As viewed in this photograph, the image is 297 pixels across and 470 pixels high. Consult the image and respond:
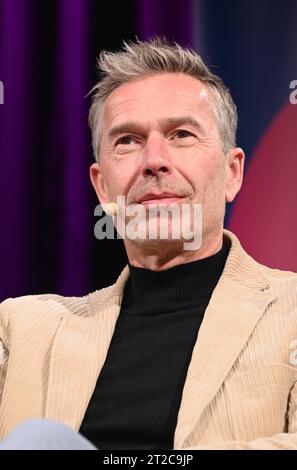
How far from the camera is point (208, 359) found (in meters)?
1.39

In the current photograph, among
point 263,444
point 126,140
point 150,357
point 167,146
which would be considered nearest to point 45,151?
point 126,140

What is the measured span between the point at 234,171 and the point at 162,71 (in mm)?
270

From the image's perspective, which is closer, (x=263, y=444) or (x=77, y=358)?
(x=263, y=444)

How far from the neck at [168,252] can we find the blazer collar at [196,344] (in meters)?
0.05

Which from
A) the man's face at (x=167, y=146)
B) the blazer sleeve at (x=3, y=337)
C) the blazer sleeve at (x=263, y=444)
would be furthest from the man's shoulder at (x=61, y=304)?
the blazer sleeve at (x=263, y=444)

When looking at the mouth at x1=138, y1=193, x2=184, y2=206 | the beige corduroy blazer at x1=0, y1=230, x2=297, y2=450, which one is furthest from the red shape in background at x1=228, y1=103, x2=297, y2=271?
the mouth at x1=138, y1=193, x2=184, y2=206

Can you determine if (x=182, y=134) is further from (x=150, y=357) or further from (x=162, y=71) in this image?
(x=150, y=357)

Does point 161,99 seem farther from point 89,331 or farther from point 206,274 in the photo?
point 89,331

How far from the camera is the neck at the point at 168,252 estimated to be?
160 centimetres

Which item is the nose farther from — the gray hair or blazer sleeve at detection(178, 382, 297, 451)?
blazer sleeve at detection(178, 382, 297, 451)

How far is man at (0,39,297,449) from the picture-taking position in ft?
4.46

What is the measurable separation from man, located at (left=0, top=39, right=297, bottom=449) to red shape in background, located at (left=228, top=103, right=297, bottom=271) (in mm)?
91

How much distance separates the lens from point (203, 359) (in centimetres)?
140

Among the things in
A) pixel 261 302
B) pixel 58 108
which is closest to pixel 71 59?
pixel 58 108
